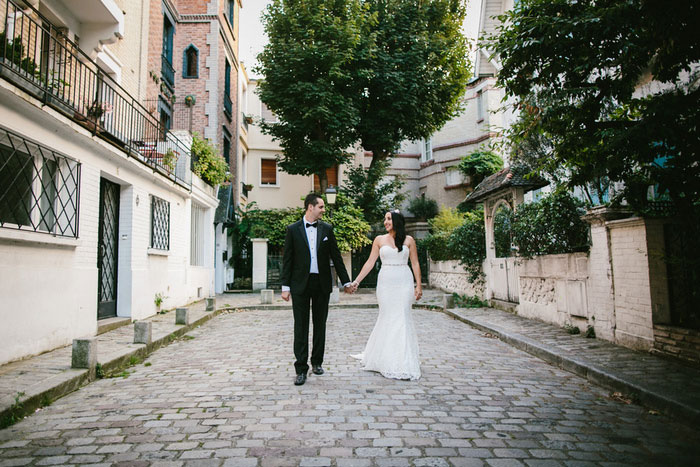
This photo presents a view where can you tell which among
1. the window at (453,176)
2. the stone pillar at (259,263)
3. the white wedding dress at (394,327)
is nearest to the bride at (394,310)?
the white wedding dress at (394,327)

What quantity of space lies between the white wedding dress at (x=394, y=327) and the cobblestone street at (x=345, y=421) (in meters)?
0.19

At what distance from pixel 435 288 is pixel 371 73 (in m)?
9.76

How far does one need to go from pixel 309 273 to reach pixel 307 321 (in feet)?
1.81

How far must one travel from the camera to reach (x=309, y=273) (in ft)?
17.9

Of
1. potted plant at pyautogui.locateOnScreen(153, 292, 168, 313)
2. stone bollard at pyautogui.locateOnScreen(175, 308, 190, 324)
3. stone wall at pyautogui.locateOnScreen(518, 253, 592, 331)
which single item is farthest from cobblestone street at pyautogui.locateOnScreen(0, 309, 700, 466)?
potted plant at pyautogui.locateOnScreen(153, 292, 168, 313)

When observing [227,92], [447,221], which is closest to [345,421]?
[447,221]

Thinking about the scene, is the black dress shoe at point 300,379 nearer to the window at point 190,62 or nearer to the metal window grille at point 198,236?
the metal window grille at point 198,236

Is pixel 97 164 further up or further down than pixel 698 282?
further up

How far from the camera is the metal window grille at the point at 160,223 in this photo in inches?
457

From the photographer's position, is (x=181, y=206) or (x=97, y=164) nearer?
(x=97, y=164)

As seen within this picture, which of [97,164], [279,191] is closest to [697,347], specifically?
[97,164]

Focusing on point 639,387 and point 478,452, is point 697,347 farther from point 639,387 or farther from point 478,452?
point 478,452

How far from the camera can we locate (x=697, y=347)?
5434 millimetres

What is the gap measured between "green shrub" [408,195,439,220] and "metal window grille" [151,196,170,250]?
61.7 ft
